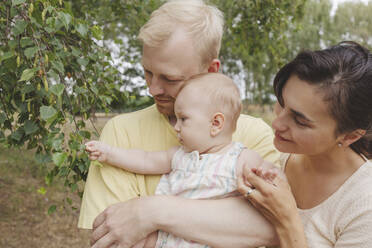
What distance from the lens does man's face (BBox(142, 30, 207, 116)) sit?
5.70 ft

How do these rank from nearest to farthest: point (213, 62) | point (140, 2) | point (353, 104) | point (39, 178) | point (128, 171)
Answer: point (353, 104) → point (128, 171) → point (213, 62) → point (140, 2) → point (39, 178)

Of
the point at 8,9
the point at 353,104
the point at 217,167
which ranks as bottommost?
the point at 217,167

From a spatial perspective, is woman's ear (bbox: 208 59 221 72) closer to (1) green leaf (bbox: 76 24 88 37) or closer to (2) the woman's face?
(2) the woman's face

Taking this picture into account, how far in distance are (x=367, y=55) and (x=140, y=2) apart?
335cm

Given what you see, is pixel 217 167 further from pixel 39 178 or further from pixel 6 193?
pixel 39 178

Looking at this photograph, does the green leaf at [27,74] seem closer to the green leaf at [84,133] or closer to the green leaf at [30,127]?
the green leaf at [84,133]

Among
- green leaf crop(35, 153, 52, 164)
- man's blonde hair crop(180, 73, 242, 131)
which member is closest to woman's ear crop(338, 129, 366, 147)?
man's blonde hair crop(180, 73, 242, 131)

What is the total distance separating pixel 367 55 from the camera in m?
1.72

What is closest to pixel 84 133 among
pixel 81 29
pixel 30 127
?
pixel 30 127

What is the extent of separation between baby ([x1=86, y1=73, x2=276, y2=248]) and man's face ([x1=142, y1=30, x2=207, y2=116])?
0.07 meters

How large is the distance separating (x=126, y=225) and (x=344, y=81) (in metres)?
1.18

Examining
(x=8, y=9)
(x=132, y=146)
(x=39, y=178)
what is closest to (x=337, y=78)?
(x=132, y=146)

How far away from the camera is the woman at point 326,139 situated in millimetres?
1601

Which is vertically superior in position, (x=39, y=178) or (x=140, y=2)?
(x=140, y=2)
